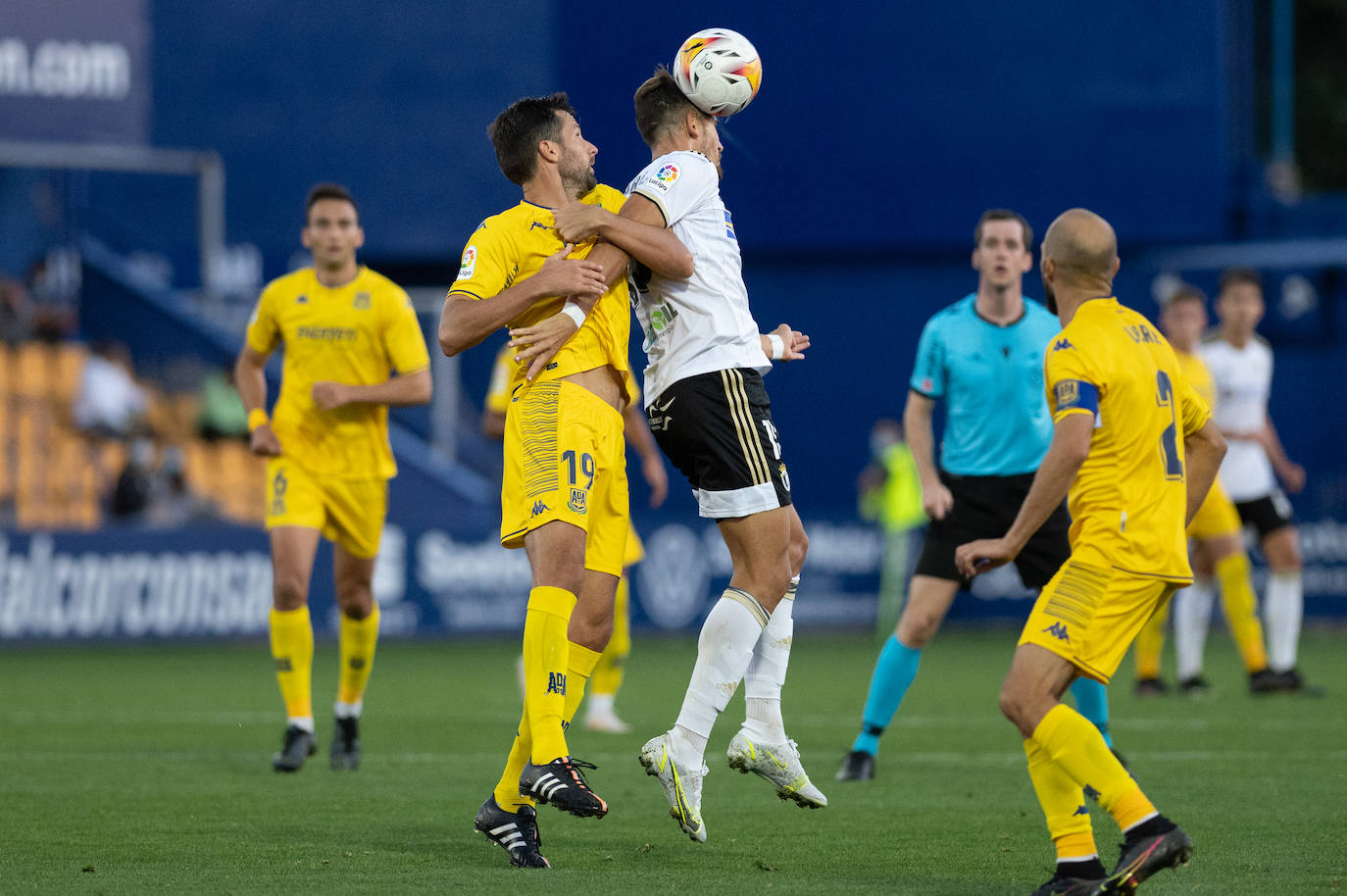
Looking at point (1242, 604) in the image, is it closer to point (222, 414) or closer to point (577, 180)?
point (577, 180)

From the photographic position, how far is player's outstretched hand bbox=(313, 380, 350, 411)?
8.21 metres

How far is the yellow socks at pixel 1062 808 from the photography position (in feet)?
16.3

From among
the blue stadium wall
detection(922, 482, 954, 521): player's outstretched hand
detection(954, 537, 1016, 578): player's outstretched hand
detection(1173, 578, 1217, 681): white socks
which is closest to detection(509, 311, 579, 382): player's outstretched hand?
detection(954, 537, 1016, 578): player's outstretched hand

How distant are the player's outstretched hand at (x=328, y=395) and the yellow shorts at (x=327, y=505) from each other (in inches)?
15.0

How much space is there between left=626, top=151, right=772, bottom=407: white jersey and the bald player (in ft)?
3.67

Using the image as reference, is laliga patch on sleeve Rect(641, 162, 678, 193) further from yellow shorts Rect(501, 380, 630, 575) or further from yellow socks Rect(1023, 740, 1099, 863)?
yellow socks Rect(1023, 740, 1099, 863)

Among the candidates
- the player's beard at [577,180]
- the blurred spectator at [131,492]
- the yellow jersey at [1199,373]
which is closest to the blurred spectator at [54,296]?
the blurred spectator at [131,492]

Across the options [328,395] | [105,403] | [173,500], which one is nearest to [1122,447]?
[328,395]

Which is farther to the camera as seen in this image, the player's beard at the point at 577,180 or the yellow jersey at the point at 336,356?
the yellow jersey at the point at 336,356

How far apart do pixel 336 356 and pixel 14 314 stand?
472 inches

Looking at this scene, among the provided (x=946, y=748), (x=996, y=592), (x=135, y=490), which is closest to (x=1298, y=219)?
(x=996, y=592)

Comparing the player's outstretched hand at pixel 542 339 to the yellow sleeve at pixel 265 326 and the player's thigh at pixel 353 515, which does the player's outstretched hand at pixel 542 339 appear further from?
the yellow sleeve at pixel 265 326

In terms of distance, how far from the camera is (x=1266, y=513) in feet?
39.1

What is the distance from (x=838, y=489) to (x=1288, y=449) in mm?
5696
